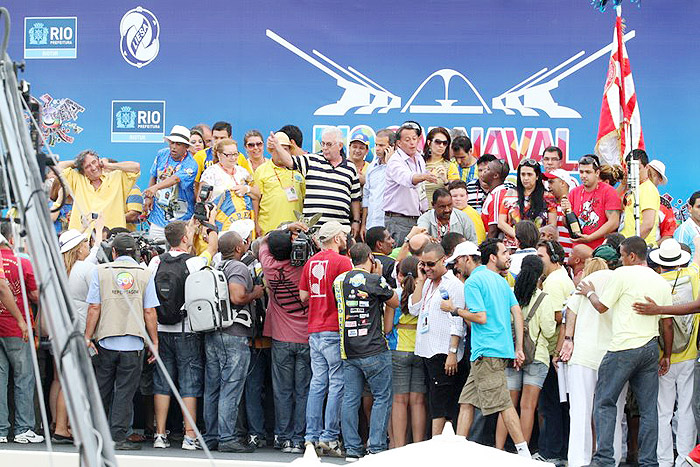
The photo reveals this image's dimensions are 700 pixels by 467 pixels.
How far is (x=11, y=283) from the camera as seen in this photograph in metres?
10.2

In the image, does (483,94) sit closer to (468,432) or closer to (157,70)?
(157,70)

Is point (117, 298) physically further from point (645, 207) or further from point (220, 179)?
point (645, 207)

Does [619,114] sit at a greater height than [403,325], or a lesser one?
greater

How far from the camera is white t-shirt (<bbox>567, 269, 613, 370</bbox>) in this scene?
9.42m

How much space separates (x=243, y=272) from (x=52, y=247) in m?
6.42

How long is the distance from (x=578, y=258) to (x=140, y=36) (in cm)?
713

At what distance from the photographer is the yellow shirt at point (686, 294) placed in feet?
31.2

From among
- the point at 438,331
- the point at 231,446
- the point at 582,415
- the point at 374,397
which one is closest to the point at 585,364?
the point at 582,415

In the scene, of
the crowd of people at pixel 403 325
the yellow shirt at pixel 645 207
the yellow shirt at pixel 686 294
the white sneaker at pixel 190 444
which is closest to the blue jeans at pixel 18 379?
the crowd of people at pixel 403 325

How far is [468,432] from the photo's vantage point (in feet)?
31.5

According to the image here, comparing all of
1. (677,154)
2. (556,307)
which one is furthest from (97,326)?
(677,154)

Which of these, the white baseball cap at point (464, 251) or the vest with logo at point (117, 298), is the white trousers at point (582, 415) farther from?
the vest with logo at point (117, 298)

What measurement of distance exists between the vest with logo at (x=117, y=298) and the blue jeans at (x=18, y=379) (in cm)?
81

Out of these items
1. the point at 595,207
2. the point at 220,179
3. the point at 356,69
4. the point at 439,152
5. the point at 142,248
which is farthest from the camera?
the point at 356,69
